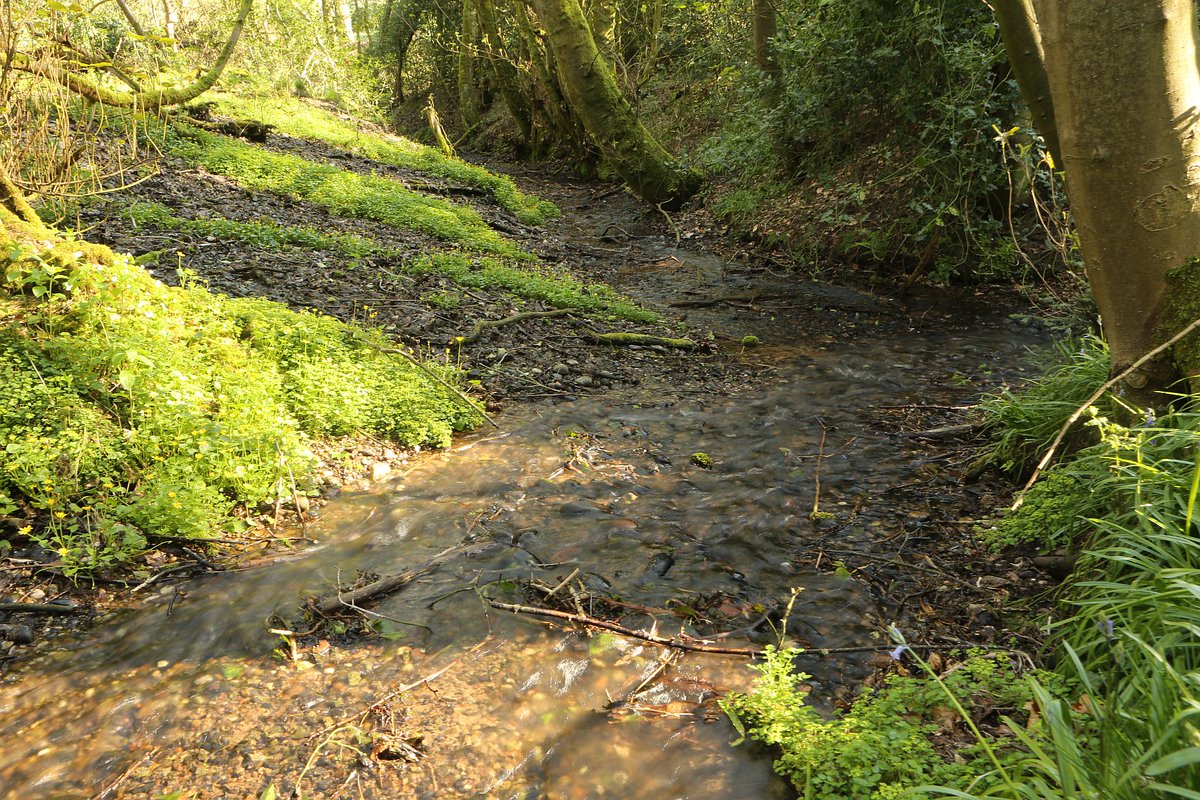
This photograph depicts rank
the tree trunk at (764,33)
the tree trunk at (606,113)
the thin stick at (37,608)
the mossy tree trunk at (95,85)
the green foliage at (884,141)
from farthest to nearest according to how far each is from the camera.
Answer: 1. the tree trunk at (606,113)
2. the tree trunk at (764,33)
3. the green foliage at (884,141)
4. the mossy tree trunk at (95,85)
5. the thin stick at (37,608)

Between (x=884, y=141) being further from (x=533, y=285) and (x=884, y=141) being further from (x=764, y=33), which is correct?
(x=533, y=285)

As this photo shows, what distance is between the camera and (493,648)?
337 centimetres

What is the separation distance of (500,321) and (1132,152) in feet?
18.4

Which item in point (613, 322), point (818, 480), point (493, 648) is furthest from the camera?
point (613, 322)

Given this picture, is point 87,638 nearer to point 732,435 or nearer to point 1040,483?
point 732,435

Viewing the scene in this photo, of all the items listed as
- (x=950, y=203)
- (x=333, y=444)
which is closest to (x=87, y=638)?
(x=333, y=444)

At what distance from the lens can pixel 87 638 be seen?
132 inches

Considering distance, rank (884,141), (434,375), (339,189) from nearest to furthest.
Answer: (434,375) < (884,141) < (339,189)

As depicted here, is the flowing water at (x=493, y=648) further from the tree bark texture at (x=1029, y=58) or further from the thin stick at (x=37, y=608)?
the tree bark texture at (x=1029, y=58)

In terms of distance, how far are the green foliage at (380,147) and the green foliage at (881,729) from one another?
483 inches

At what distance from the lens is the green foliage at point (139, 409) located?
3.79 meters

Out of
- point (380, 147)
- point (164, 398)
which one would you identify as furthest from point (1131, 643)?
point (380, 147)

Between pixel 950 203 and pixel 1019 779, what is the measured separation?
7897 mm

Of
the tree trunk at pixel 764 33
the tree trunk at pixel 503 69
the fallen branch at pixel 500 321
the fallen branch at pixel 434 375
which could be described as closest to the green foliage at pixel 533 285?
the fallen branch at pixel 500 321
